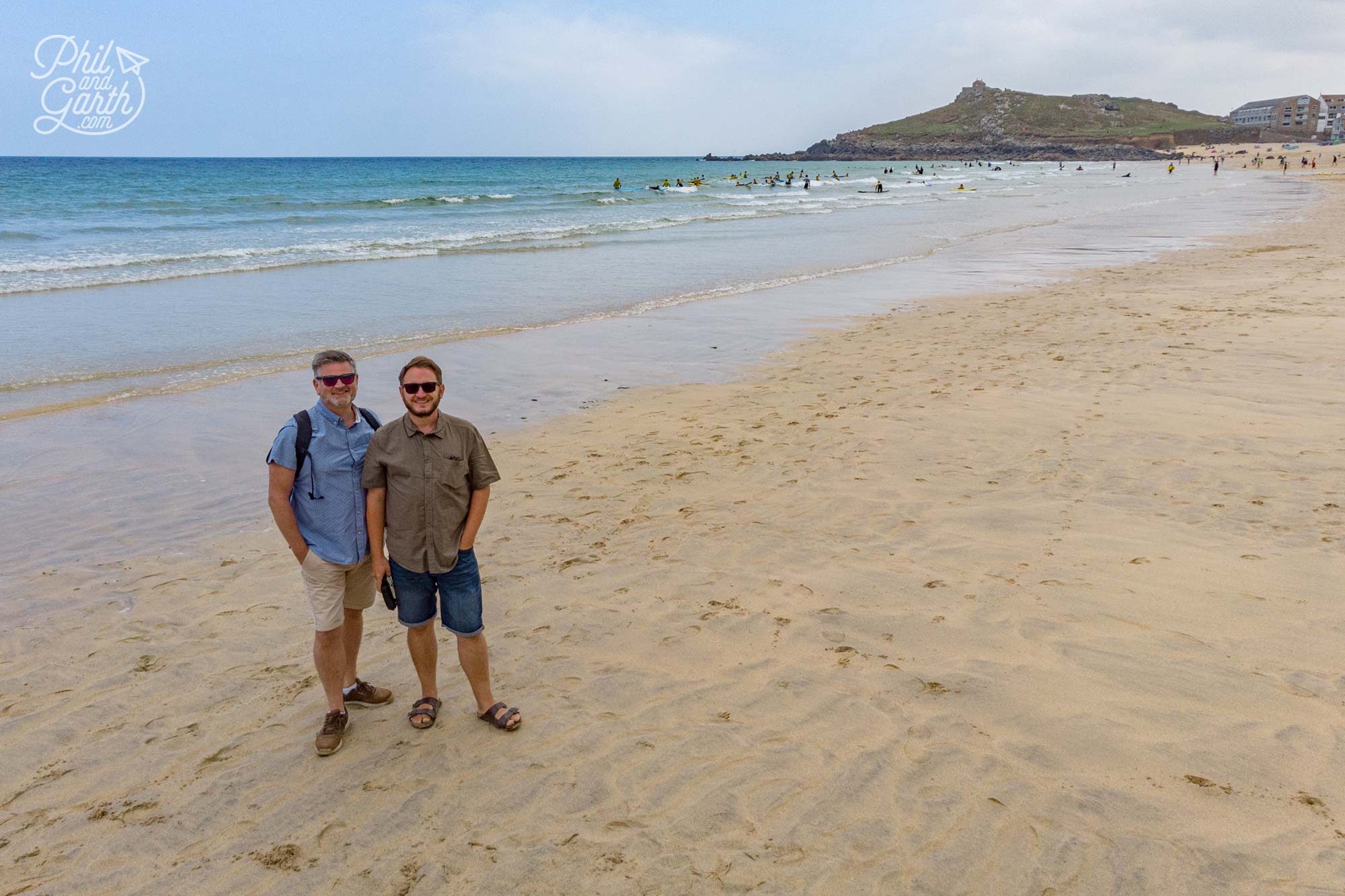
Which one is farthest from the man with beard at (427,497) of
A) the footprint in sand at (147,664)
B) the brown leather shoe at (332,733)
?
the footprint in sand at (147,664)

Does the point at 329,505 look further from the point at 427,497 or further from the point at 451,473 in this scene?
the point at 451,473

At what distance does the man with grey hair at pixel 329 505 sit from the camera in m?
3.51

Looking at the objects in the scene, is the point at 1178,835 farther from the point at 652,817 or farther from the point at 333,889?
the point at 333,889

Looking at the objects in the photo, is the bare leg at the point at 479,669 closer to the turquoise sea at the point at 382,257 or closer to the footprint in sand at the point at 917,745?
the footprint in sand at the point at 917,745

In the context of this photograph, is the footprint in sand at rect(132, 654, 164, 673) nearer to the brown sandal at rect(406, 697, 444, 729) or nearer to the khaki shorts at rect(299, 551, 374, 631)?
the khaki shorts at rect(299, 551, 374, 631)

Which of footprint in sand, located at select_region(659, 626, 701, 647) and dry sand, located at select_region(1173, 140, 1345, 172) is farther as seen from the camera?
dry sand, located at select_region(1173, 140, 1345, 172)

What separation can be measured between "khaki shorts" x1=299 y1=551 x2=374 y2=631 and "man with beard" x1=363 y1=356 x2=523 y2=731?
0.19 m

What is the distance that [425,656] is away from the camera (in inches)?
153

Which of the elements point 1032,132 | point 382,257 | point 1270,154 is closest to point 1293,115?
point 1032,132

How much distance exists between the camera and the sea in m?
7.55

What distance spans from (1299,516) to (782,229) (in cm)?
2759

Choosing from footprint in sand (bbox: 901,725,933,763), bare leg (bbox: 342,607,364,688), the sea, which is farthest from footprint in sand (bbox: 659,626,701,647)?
the sea

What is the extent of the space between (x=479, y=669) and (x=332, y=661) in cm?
65

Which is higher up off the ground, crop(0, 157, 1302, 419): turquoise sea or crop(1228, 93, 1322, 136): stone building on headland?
crop(1228, 93, 1322, 136): stone building on headland
